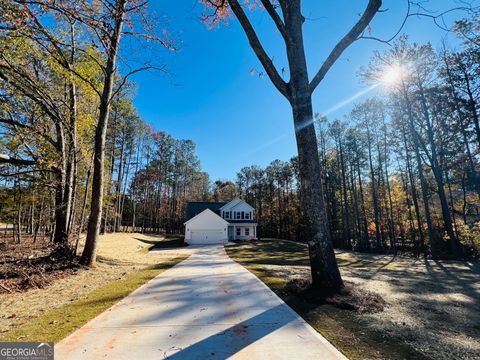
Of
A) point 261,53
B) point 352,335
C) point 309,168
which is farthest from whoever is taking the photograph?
point 261,53

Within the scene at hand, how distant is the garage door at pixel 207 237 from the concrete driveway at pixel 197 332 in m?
25.0

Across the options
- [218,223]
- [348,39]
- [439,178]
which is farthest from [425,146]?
[218,223]

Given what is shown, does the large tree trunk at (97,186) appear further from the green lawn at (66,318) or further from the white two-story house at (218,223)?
the white two-story house at (218,223)

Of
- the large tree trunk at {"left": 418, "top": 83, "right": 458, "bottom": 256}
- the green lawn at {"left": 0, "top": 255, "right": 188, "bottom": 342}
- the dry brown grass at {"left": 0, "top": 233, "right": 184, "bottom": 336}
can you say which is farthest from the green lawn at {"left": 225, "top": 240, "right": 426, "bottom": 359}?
the large tree trunk at {"left": 418, "top": 83, "right": 458, "bottom": 256}

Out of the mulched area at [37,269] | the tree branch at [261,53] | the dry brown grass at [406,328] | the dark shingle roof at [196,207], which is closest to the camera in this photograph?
the dry brown grass at [406,328]

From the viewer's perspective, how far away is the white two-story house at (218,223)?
30094 mm

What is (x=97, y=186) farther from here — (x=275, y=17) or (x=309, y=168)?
(x=275, y=17)

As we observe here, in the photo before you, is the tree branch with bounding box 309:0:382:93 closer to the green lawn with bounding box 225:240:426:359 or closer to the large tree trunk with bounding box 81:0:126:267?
the green lawn with bounding box 225:240:426:359

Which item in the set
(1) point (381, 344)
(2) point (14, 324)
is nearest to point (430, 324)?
(1) point (381, 344)

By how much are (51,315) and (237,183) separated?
48173mm

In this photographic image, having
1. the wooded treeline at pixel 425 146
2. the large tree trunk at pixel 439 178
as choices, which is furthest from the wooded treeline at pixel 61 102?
the large tree trunk at pixel 439 178

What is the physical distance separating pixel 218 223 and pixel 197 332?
2777cm

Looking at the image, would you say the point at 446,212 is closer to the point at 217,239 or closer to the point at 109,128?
the point at 217,239

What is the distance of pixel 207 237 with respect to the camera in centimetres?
3012
